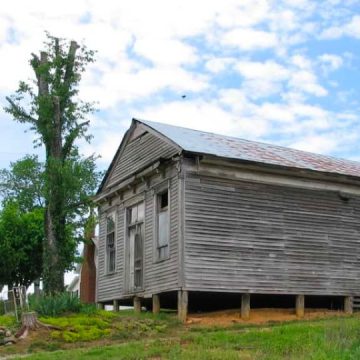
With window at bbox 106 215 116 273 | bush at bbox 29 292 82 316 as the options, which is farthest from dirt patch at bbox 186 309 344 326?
window at bbox 106 215 116 273

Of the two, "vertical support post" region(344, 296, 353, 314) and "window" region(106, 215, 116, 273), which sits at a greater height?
"window" region(106, 215, 116, 273)

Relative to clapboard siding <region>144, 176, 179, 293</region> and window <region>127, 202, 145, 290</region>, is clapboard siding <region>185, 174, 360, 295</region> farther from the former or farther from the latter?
window <region>127, 202, 145, 290</region>

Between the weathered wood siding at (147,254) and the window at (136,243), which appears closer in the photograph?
the weathered wood siding at (147,254)

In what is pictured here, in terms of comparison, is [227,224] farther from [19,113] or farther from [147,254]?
[19,113]

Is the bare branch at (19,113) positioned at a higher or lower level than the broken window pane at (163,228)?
higher

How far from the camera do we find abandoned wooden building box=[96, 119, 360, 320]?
2080cm

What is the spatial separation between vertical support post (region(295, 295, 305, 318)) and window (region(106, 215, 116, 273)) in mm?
6942

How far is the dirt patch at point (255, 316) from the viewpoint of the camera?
66.1 ft

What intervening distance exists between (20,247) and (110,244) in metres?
16.2

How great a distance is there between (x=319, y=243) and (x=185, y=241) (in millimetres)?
4946

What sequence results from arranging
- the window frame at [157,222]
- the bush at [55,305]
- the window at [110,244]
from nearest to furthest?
the bush at [55,305], the window frame at [157,222], the window at [110,244]

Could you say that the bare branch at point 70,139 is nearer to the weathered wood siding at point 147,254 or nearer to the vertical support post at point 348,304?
the weathered wood siding at point 147,254

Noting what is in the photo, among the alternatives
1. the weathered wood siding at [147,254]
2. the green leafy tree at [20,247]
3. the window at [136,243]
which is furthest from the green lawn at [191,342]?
the green leafy tree at [20,247]

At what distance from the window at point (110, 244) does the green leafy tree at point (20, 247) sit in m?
15.1
